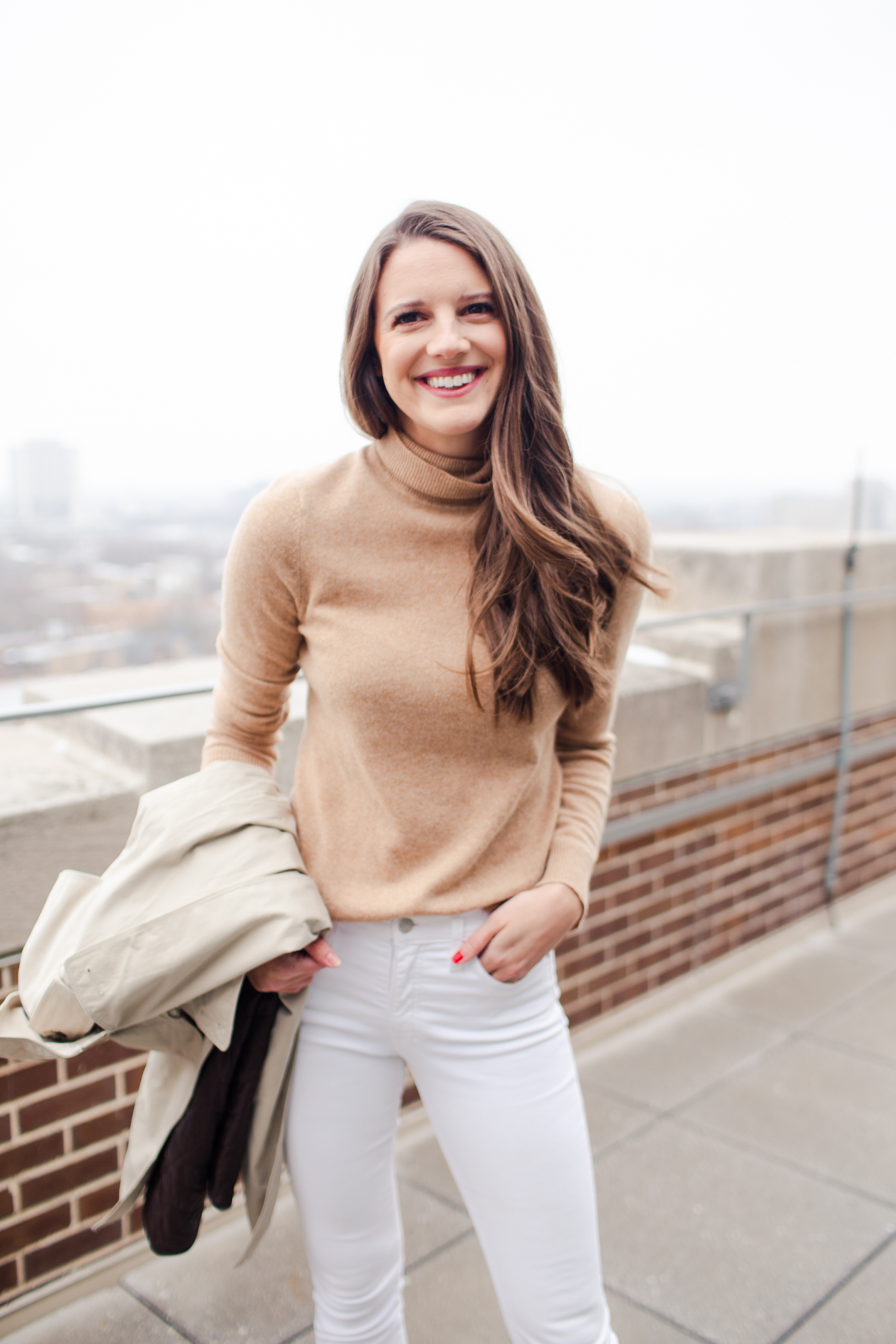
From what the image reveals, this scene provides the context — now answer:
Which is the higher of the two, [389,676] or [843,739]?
[389,676]

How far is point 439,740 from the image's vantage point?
146cm

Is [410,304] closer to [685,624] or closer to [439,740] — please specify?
[439,740]

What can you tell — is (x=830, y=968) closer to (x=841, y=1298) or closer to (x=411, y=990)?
(x=841, y=1298)

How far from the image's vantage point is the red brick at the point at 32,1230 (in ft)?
7.08

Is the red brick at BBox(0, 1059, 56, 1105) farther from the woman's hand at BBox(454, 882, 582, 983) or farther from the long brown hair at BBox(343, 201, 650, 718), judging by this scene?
the long brown hair at BBox(343, 201, 650, 718)

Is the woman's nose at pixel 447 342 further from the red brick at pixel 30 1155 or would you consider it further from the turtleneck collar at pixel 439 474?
the red brick at pixel 30 1155

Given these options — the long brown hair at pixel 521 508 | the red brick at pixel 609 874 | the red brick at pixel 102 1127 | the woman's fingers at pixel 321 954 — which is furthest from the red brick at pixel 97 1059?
the red brick at pixel 609 874

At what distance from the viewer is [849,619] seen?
14.5ft

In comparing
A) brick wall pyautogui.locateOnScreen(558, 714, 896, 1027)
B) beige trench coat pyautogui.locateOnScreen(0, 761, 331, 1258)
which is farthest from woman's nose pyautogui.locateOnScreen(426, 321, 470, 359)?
brick wall pyautogui.locateOnScreen(558, 714, 896, 1027)

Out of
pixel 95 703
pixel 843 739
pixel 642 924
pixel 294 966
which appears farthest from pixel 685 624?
pixel 294 966

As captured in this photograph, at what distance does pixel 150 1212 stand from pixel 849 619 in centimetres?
367

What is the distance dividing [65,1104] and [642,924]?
198cm

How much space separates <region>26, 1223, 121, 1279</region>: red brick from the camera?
2213 mm

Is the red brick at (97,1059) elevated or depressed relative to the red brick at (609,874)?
elevated
